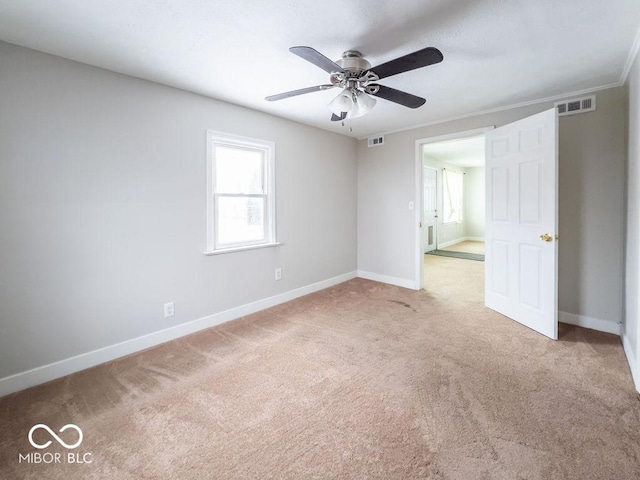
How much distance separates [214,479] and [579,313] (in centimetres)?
360

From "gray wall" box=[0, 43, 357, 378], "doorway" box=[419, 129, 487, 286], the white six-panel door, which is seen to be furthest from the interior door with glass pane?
"gray wall" box=[0, 43, 357, 378]

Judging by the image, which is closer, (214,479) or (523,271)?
(214,479)

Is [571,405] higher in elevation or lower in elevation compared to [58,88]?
lower

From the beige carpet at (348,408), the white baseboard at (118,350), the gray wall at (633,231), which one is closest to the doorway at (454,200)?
the gray wall at (633,231)

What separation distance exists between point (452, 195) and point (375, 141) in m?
4.93

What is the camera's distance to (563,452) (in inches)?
57.6

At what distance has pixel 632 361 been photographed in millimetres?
2186

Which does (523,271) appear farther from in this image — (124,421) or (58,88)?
(58,88)

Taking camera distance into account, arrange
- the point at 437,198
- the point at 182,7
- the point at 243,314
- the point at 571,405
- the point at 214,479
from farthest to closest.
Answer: the point at 437,198, the point at 243,314, the point at 571,405, the point at 182,7, the point at 214,479

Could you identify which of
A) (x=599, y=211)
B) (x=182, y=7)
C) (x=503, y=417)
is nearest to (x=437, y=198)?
(x=599, y=211)

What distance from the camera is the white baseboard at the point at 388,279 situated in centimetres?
439

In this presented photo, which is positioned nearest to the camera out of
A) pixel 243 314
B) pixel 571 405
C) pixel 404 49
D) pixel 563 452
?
pixel 563 452

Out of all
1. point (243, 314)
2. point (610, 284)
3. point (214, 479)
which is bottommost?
point (214, 479)

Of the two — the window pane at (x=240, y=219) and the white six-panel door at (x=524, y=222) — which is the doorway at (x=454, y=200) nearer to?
the white six-panel door at (x=524, y=222)
